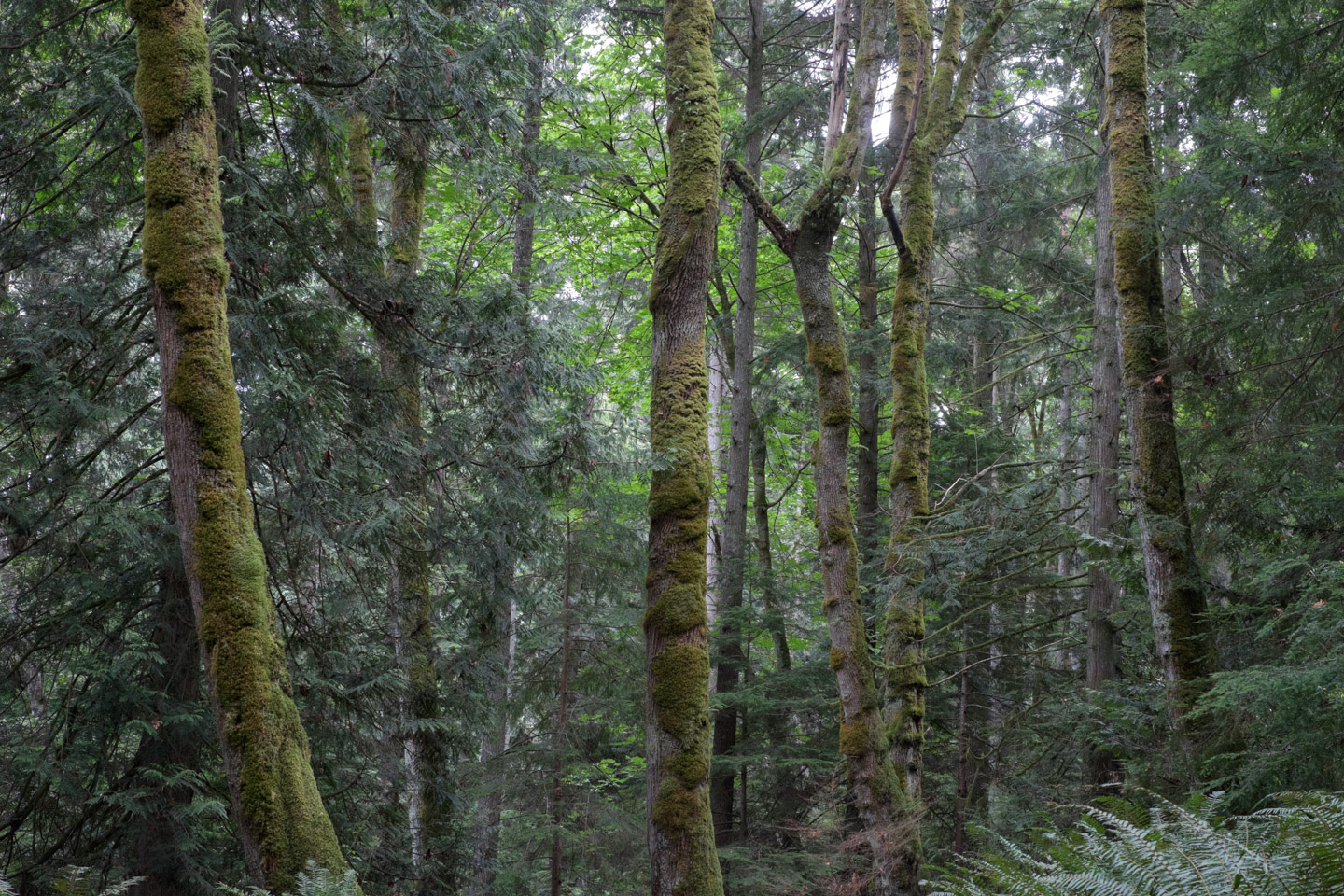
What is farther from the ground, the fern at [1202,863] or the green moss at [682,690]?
the green moss at [682,690]

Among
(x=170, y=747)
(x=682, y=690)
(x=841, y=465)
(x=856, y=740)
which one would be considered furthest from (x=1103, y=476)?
(x=170, y=747)

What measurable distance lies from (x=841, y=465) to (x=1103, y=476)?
15.3 feet

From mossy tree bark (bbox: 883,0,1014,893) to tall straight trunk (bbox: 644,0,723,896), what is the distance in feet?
7.16

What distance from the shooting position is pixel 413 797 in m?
10.2

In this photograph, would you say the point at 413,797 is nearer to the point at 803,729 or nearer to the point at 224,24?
the point at 803,729

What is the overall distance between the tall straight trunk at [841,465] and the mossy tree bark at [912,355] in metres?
0.57

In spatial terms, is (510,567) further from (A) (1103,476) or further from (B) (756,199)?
(A) (1103,476)

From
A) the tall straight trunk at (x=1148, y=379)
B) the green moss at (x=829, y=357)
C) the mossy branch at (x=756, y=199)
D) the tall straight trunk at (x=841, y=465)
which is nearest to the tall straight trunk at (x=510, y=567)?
the mossy branch at (x=756, y=199)

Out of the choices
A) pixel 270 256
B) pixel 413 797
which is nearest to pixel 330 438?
pixel 270 256

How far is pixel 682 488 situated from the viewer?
18.0 feet

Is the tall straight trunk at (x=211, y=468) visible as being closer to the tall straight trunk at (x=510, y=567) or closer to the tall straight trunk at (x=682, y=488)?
the tall straight trunk at (x=682, y=488)

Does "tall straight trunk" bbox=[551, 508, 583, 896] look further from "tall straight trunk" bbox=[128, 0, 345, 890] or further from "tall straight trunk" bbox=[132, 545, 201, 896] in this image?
"tall straight trunk" bbox=[128, 0, 345, 890]

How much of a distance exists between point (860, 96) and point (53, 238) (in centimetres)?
667

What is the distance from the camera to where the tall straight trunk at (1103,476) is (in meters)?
10.3
